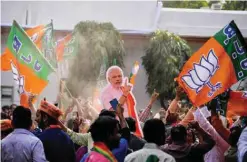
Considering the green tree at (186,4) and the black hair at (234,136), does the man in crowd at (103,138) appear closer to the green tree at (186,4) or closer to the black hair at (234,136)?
the black hair at (234,136)

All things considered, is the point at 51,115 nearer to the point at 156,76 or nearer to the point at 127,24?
the point at 156,76

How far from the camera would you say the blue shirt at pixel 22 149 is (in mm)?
6473

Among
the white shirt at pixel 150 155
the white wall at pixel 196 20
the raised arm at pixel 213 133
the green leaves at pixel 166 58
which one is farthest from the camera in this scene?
the white wall at pixel 196 20

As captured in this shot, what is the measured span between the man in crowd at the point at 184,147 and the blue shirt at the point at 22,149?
48.9 inches

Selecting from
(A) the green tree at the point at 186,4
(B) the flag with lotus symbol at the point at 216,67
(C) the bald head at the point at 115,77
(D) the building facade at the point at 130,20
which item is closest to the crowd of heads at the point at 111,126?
(B) the flag with lotus symbol at the point at 216,67

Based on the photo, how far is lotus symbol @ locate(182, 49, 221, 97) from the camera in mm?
8594

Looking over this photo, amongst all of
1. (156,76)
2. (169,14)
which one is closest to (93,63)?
(156,76)

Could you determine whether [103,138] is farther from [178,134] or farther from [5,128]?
[5,128]

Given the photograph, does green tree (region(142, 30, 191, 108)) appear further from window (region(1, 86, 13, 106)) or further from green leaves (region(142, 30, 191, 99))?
window (region(1, 86, 13, 106))

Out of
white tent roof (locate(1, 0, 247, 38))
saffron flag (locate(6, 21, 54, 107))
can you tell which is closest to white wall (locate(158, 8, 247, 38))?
white tent roof (locate(1, 0, 247, 38))

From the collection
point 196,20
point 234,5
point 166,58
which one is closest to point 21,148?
point 166,58

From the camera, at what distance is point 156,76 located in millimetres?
22719

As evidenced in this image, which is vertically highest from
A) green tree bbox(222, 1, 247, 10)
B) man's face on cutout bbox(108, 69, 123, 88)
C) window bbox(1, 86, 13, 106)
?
green tree bbox(222, 1, 247, 10)

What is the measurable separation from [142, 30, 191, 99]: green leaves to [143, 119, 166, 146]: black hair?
621 inches
